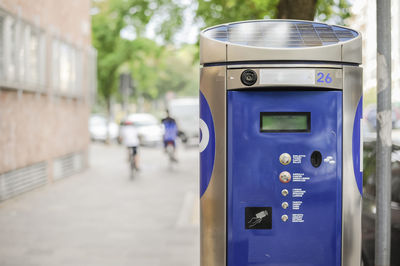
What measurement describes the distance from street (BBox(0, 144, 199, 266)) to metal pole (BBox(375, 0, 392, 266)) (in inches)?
131

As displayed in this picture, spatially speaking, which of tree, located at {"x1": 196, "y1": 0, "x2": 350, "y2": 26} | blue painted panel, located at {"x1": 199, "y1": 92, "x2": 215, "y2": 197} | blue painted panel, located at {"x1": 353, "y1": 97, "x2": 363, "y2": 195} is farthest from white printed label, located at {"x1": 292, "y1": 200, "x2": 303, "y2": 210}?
tree, located at {"x1": 196, "y1": 0, "x2": 350, "y2": 26}

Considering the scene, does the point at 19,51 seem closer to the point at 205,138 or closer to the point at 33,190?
the point at 33,190

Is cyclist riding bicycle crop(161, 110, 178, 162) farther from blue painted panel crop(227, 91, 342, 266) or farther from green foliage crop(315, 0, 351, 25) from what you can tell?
blue painted panel crop(227, 91, 342, 266)

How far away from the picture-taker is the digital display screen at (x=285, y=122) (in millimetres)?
2980

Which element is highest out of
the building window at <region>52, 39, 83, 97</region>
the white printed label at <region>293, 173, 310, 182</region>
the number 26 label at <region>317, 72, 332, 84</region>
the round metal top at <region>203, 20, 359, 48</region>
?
the building window at <region>52, 39, 83, 97</region>

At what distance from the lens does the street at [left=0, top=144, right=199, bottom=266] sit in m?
5.86

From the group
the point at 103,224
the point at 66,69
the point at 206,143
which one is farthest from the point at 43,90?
the point at 206,143

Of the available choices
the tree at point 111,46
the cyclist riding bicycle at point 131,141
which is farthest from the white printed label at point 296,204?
the tree at point 111,46

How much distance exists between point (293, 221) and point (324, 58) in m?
0.97

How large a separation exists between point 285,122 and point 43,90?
930cm

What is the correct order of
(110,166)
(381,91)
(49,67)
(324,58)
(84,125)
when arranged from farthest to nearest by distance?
(110,166) → (84,125) → (49,67) → (324,58) → (381,91)

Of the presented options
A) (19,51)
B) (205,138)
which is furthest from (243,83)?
(19,51)

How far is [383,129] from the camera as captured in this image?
257cm

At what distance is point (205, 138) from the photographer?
304cm
